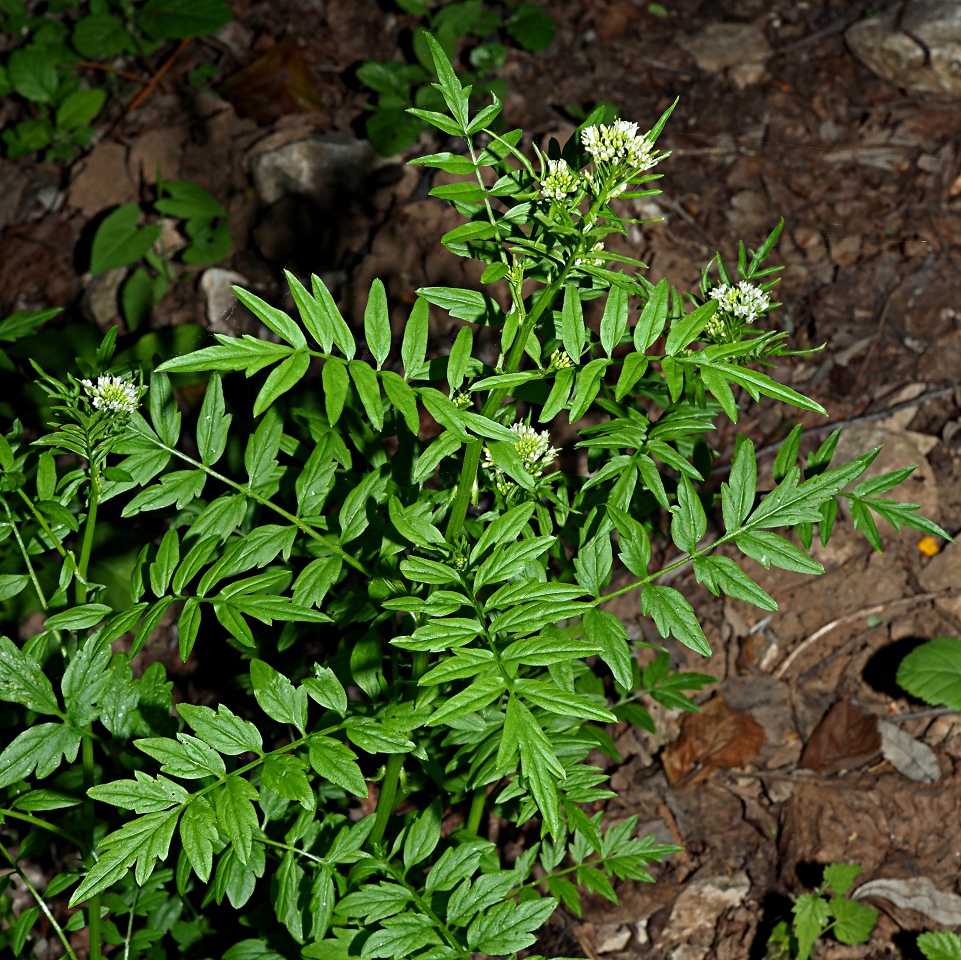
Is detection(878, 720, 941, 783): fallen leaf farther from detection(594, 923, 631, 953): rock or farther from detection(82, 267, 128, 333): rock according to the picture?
detection(82, 267, 128, 333): rock

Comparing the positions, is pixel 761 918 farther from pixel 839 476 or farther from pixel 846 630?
pixel 839 476

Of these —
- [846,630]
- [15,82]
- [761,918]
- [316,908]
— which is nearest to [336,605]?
[316,908]

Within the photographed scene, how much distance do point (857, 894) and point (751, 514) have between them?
1308 millimetres

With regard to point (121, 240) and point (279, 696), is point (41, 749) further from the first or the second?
point (121, 240)

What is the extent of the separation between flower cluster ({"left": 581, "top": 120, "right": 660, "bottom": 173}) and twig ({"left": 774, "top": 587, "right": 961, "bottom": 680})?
193cm

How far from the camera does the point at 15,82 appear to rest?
14.5ft

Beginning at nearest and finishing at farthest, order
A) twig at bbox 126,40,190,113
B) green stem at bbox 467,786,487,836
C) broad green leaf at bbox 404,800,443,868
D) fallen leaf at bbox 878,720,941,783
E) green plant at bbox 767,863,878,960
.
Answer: broad green leaf at bbox 404,800,443,868, green stem at bbox 467,786,487,836, green plant at bbox 767,863,878,960, fallen leaf at bbox 878,720,941,783, twig at bbox 126,40,190,113

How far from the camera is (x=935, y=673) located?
2568mm

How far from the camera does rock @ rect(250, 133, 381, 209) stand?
4125mm

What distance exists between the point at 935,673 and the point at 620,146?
1.80 metres

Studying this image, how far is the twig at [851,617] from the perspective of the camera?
116 inches

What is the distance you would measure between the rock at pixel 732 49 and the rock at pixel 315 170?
1.54 m

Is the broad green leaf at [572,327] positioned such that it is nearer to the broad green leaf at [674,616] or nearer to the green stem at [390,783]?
the broad green leaf at [674,616]

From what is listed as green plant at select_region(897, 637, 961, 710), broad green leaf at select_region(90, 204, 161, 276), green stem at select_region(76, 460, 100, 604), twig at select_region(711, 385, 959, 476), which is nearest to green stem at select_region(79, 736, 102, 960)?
green stem at select_region(76, 460, 100, 604)
